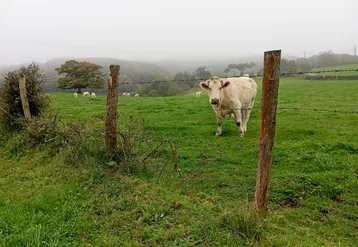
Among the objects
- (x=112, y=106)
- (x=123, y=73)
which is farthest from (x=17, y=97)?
(x=123, y=73)

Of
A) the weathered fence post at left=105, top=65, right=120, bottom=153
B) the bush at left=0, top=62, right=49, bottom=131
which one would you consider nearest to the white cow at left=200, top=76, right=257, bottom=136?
the weathered fence post at left=105, top=65, right=120, bottom=153

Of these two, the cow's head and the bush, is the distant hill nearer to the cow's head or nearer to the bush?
the bush

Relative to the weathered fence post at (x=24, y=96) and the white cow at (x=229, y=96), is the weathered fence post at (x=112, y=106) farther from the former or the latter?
the white cow at (x=229, y=96)

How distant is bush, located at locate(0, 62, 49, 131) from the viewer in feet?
26.7

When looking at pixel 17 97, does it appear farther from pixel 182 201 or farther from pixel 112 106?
pixel 182 201

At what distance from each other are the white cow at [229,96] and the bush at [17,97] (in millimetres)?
4859

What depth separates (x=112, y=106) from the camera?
5379mm

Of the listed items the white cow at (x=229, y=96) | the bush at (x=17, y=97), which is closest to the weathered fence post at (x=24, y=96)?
the bush at (x=17, y=97)

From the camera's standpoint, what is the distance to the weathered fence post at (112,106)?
211 inches

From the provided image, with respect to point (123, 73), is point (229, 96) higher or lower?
lower

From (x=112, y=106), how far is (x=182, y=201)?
2299 mm

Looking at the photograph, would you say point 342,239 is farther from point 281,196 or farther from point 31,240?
point 31,240

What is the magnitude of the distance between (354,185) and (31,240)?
17.0ft

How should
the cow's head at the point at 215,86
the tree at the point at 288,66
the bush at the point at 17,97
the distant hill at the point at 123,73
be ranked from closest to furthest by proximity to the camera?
the bush at the point at 17,97 < the cow's head at the point at 215,86 < the distant hill at the point at 123,73 < the tree at the point at 288,66
